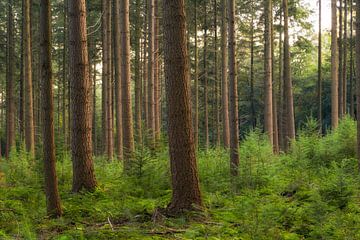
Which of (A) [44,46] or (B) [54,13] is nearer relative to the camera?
(A) [44,46]

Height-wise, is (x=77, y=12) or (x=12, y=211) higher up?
(x=77, y=12)

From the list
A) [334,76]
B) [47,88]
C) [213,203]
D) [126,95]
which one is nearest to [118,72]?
[126,95]

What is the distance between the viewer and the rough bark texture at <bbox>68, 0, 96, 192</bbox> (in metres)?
8.49

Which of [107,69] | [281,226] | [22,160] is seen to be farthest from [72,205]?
[107,69]

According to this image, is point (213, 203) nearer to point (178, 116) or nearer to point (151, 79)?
point (178, 116)

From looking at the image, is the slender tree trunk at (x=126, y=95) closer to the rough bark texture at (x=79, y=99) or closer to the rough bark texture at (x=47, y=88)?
the rough bark texture at (x=79, y=99)

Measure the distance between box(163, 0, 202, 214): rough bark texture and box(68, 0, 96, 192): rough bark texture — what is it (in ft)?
8.40

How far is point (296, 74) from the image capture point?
1657 inches

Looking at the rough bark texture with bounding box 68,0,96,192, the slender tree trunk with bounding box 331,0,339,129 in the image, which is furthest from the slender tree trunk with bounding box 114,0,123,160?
the slender tree trunk with bounding box 331,0,339,129

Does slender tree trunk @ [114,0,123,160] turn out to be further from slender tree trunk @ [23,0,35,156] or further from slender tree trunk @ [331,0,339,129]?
slender tree trunk @ [331,0,339,129]

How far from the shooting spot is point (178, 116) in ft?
21.8

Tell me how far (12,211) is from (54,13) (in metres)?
21.5

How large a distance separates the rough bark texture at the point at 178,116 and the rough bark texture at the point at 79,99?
2.56 meters

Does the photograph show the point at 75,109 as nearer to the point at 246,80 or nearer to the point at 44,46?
the point at 44,46
